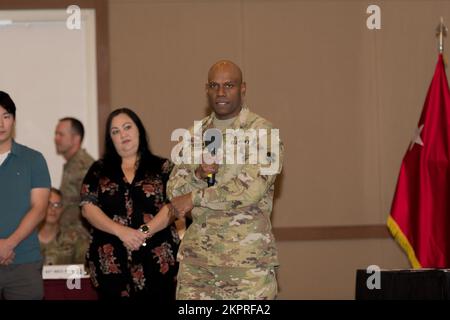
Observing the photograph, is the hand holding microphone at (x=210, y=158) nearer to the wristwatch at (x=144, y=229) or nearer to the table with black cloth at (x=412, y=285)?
the wristwatch at (x=144, y=229)

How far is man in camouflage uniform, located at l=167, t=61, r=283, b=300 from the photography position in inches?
153

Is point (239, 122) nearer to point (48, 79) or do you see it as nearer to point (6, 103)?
point (6, 103)

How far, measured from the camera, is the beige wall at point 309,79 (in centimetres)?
696

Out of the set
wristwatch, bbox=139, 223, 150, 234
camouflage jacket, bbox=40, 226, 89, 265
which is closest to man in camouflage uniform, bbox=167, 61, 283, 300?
wristwatch, bbox=139, 223, 150, 234

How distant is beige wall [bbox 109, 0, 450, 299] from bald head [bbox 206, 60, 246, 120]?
2.88m

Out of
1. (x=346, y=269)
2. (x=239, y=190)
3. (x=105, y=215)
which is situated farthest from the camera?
(x=346, y=269)

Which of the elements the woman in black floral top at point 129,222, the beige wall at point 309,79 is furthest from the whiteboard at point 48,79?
the woman in black floral top at point 129,222

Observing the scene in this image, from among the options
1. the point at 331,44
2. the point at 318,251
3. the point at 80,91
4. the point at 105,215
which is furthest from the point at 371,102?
the point at 105,215

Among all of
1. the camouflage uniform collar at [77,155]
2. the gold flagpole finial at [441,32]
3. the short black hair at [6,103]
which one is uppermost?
the gold flagpole finial at [441,32]

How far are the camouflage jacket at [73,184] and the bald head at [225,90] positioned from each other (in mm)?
2585

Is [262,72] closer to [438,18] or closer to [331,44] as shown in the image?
[331,44]

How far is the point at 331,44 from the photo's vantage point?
6.97 m

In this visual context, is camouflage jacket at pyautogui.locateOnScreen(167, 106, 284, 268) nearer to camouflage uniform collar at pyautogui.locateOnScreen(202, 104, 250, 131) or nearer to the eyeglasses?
camouflage uniform collar at pyautogui.locateOnScreen(202, 104, 250, 131)

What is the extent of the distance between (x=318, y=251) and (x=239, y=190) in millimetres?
3207
